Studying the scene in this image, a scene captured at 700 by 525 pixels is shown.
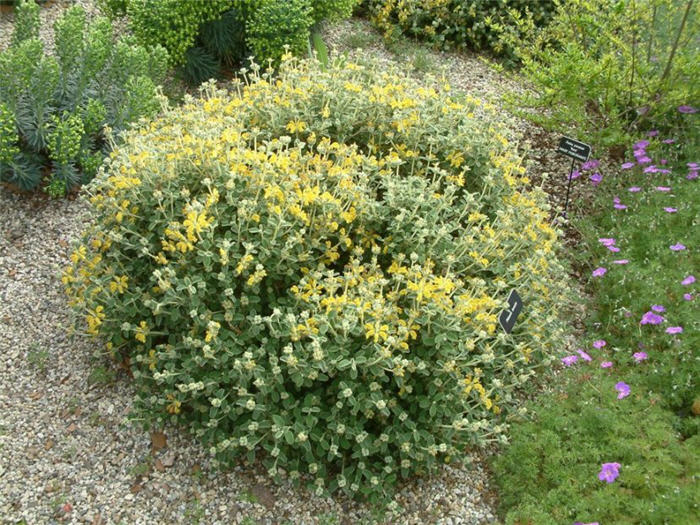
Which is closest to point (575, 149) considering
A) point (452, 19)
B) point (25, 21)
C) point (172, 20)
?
point (452, 19)

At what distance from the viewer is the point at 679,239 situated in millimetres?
4359

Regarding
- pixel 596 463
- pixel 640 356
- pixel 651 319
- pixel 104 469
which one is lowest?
pixel 104 469

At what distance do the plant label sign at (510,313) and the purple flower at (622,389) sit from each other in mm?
716

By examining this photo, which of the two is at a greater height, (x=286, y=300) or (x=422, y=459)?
(x=286, y=300)

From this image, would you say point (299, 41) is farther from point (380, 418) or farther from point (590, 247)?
point (380, 418)

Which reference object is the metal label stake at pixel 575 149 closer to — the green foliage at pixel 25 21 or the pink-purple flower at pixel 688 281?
the pink-purple flower at pixel 688 281

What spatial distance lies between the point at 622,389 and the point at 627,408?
4.5 inches

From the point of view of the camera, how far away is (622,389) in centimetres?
350

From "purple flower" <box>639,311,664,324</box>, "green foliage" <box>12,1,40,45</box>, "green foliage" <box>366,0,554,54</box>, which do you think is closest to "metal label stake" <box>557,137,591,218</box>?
"purple flower" <box>639,311,664,324</box>

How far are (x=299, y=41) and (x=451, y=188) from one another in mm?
2529

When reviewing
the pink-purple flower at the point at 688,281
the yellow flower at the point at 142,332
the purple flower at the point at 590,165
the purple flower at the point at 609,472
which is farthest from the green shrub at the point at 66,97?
the pink-purple flower at the point at 688,281

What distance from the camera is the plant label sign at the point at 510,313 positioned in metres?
3.20

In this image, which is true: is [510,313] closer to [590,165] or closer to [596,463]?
[596,463]

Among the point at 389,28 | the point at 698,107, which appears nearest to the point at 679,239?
the point at 698,107
